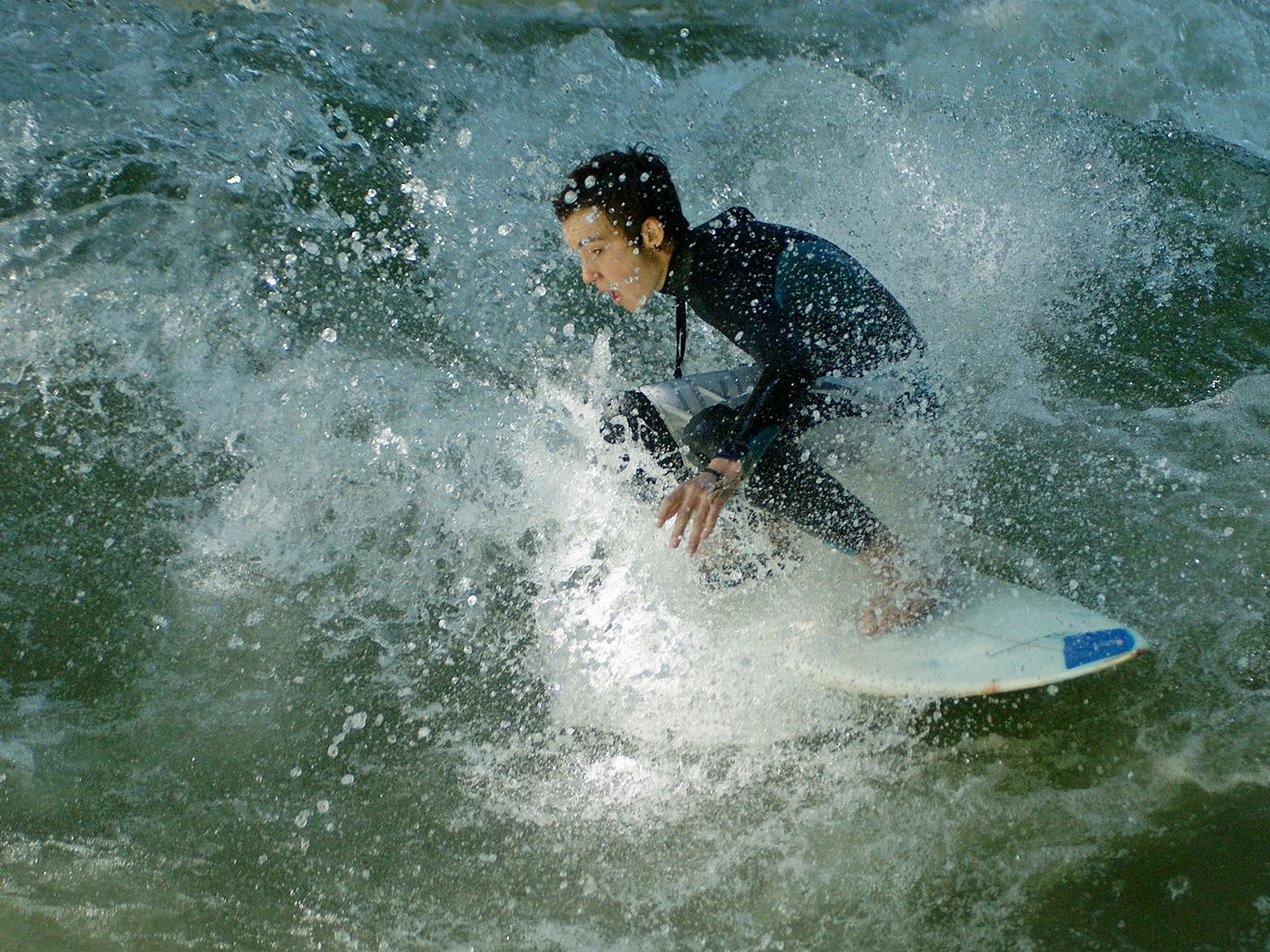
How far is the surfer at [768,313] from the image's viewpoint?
84.0 inches

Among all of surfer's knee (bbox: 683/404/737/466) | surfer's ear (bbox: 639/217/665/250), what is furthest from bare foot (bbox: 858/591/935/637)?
surfer's ear (bbox: 639/217/665/250)

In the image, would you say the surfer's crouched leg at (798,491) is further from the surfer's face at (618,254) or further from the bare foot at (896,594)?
the surfer's face at (618,254)

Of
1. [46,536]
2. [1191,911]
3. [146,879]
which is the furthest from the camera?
[46,536]

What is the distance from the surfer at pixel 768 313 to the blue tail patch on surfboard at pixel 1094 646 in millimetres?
370

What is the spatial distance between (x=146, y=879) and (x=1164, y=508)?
3.17 metres

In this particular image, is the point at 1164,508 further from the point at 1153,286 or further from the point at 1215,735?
the point at 1153,286

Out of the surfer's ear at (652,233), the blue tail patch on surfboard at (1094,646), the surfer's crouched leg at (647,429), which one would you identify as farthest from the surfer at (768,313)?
the blue tail patch on surfboard at (1094,646)

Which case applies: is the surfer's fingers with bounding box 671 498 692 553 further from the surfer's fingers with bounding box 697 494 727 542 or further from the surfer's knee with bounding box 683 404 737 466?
the surfer's knee with bounding box 683 404 737 466

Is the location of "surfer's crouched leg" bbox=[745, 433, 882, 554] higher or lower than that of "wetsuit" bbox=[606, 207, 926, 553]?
lower

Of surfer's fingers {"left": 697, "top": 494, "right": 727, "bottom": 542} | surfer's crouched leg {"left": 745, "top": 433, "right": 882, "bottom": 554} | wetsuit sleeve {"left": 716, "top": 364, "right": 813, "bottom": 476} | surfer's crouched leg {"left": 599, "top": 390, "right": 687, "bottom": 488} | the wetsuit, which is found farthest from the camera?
surfer's crouched leg {"left": 599, "top": 390, "right": 687, "bottom": 488}

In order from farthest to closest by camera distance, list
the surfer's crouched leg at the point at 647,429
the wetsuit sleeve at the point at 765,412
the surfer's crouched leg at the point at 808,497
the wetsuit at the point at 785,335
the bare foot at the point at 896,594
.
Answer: the surfer's crouched leg at the point at 647,429, the bare foot at the point at 896,594, the surfer's crouched leg at the point at 808,497, the wetsuit at the point at 785,335, the wetsuit sleeve at the point at 765,412

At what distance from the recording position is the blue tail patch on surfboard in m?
2.19

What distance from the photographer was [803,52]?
15.0ft

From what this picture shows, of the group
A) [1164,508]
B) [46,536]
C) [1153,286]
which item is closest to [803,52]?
[1153,286]
